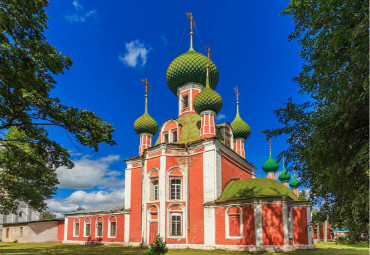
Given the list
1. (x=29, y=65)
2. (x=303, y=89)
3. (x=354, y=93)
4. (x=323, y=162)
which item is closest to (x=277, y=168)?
(x=303, y=89)

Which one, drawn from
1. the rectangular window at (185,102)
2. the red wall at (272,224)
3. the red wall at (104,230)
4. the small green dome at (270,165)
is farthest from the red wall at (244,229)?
the small green dome at (270,165)

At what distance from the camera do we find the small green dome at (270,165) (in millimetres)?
28569

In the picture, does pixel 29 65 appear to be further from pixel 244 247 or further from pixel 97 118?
pixel 244 247

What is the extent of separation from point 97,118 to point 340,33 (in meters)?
8.07

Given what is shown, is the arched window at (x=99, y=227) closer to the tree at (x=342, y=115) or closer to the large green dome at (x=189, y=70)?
the large green dome at (x=189, y=70)

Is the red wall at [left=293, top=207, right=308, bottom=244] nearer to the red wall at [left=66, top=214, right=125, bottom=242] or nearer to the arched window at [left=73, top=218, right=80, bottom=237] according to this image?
the red wall at [left=66, top=214, right=125, bottom=242]

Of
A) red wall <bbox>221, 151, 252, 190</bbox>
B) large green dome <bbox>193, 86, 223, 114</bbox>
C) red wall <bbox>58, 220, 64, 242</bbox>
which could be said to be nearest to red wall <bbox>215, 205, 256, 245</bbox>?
red wall <bbox>221, 151, 252, 190</bbox>

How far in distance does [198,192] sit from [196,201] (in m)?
0.60

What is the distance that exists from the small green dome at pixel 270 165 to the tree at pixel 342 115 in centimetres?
2051

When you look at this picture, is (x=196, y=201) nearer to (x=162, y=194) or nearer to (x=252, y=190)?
(x=162, y=194)

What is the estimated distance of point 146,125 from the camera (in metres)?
23.2

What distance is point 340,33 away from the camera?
6.62 m

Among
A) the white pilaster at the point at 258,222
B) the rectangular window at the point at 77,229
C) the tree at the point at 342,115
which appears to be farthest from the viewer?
the rectangular window at the point at 77,229

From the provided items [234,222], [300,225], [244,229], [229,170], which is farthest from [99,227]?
[300,225]
